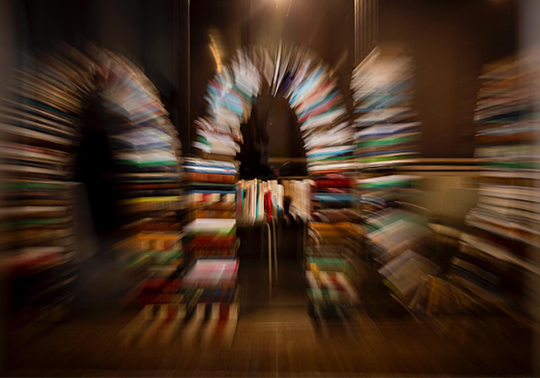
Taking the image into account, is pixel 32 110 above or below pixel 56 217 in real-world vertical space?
above

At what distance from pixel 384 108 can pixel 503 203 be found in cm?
79

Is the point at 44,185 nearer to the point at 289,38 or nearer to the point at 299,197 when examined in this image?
the point at 299,197

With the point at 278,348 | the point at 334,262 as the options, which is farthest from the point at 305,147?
the point at 278,348

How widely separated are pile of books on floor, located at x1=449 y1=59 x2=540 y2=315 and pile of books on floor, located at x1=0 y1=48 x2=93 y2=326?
87.1 inches

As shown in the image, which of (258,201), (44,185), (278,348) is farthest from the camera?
(258,201)

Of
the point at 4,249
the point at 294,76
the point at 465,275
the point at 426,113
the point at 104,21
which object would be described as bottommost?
the point at 465,275

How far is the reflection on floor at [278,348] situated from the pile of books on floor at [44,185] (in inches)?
8.6

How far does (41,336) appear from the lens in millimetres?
1534

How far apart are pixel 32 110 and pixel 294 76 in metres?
1.40

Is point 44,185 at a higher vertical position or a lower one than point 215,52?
lower

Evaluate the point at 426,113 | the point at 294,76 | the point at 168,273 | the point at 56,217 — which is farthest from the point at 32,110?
the point at 426,113

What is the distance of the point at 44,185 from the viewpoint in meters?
1.59

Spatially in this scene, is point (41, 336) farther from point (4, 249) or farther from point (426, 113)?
point (426, 113)

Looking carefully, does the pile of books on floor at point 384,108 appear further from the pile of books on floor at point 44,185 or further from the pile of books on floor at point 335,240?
the pile of books on floor at point 44,185
